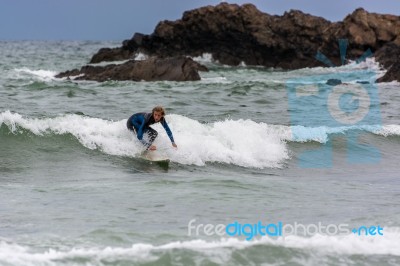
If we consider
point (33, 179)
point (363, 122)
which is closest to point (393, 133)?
point (363, 122)

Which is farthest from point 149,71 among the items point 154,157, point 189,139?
point 154,157

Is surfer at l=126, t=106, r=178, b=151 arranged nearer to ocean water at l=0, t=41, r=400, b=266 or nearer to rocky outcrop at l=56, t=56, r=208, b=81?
ocean water at l=0, t=41, r=400, b=266

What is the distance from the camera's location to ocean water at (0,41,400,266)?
24.5 feet

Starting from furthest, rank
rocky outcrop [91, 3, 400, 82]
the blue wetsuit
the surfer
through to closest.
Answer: rocky outcrop [91, 3, 400, 82], the blue wetsuit, the surfer

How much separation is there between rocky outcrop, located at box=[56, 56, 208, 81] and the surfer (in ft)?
56.4

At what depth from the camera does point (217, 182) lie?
11.3 metres

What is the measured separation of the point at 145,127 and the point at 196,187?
3212 mm

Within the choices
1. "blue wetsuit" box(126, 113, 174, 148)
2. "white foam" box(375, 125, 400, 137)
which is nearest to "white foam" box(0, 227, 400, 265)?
"blue wetsuit" box(126, 113, 174, 148)

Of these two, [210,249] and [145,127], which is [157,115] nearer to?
[145,127]

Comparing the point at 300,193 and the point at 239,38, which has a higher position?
the point at 239,38

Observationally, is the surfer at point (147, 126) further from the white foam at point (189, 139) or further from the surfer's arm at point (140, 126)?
the white foam at point (189, 139)

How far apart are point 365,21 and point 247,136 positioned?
3658cm

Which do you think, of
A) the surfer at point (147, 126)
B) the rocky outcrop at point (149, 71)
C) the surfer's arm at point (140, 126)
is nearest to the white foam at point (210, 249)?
the surfer at point (147, 126)

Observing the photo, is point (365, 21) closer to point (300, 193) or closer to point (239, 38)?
point (239, 38)
